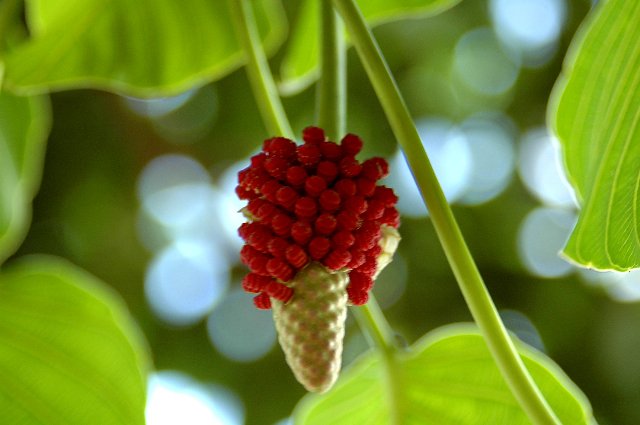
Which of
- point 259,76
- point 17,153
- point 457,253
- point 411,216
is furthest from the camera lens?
point 411,216

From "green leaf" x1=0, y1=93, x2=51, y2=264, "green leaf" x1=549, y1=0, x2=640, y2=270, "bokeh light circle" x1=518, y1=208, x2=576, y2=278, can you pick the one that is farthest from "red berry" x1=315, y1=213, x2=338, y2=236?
"bokeh light circle" x1=518, y1=208, x2=576, y2=278

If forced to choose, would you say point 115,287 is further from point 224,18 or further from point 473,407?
point 473,407

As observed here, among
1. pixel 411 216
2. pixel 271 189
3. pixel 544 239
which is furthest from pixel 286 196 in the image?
pixel 544 239

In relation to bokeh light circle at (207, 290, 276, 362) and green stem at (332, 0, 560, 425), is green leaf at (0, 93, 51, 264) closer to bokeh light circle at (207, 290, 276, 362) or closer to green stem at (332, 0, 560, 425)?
green stem at (332, 0, 560, 425)

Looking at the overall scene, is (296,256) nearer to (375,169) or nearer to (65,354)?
(375,169)

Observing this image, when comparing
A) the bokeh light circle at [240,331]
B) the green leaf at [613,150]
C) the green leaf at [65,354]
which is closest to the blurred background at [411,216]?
the bokeh light circle at [240,331]

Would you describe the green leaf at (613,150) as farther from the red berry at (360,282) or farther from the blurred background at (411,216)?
the blurred background at (411,216)
